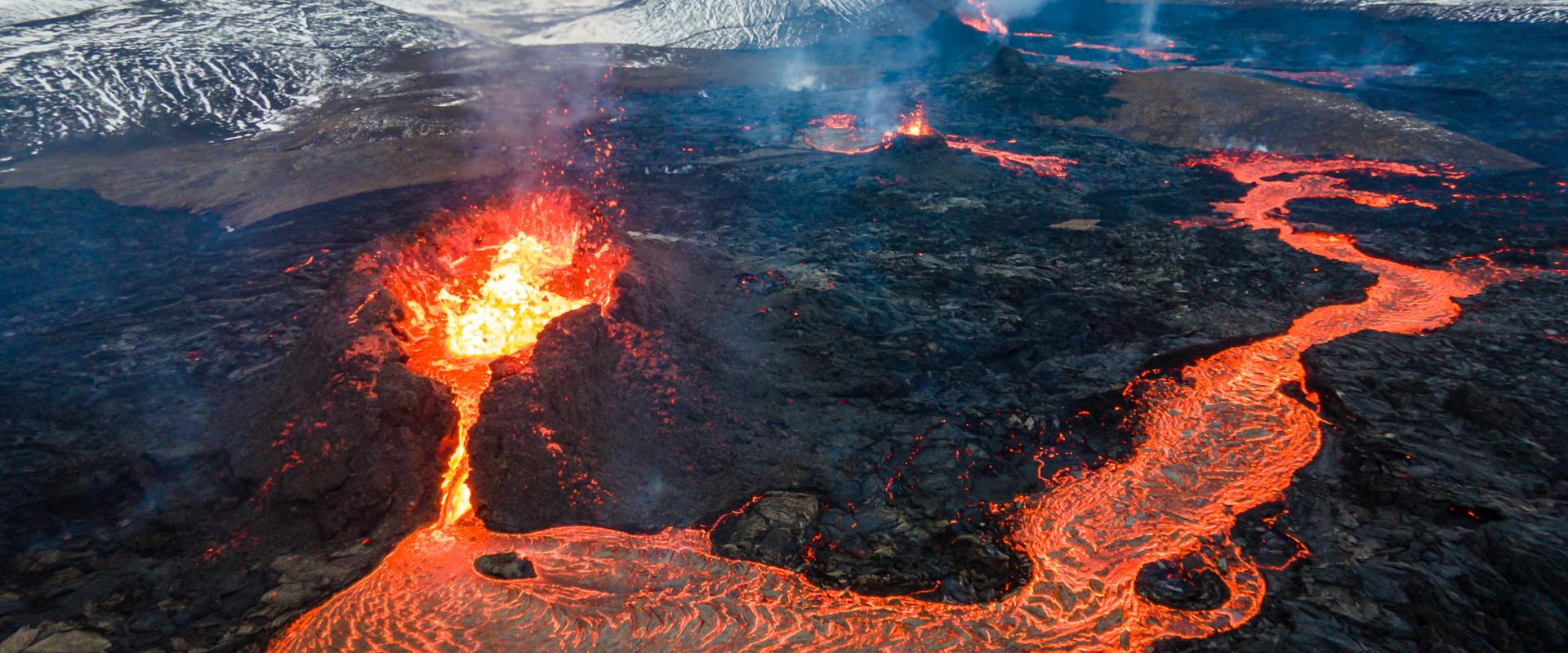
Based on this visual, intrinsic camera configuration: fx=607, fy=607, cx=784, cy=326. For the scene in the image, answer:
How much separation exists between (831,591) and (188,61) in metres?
34.5

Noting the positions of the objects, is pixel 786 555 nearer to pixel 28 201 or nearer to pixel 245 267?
pixel 245 267

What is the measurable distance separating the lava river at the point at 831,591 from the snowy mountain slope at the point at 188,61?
18779 mm

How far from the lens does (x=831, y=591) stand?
5191 mm

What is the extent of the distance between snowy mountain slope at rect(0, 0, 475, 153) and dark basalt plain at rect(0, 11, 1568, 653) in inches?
543

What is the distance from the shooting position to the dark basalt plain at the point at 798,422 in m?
5.04

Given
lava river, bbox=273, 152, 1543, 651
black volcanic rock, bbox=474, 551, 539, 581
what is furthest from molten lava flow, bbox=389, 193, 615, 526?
lava river, bbox=273, 152, 1543, 651

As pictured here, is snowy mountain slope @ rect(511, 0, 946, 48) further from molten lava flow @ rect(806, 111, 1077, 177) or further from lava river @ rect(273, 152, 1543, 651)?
lava river @ rect(273, 152, 1543, 651)

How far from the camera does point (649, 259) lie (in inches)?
349

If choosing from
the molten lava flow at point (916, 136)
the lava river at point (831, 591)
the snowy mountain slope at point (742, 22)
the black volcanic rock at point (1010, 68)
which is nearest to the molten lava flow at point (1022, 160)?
the molten lava flow at point (916, 136)

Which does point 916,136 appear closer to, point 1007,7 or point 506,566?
point 506,566

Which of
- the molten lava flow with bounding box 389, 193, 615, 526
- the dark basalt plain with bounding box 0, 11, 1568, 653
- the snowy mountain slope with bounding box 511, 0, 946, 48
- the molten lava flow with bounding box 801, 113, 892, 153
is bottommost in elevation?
the dark basalt plain with bounding box 0, 11, 1568, 653

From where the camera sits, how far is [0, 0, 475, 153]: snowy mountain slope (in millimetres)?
21906

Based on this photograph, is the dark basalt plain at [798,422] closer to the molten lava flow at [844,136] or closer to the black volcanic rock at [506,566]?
the black volcanic rock at [506,566]

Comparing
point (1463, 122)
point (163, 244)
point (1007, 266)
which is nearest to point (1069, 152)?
point (1007, 266)
